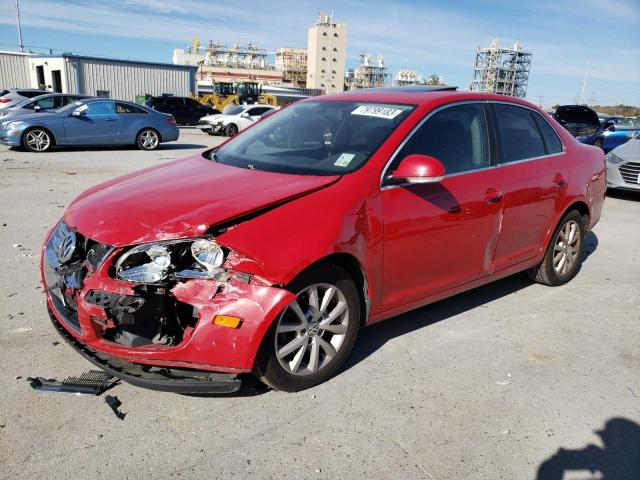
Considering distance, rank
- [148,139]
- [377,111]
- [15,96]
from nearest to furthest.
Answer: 1. [377,111]
2. [148,139]
3. [15,96]

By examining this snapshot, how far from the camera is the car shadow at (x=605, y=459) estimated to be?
2551 millimetres

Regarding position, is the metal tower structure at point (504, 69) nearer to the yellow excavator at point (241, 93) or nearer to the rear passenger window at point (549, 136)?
the yellow excavator at point (241, 93)

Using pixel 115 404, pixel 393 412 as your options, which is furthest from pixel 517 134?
pixel 115 404

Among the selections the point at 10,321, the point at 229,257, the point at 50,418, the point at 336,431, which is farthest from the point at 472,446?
the point at 10,321

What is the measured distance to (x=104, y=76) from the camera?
34.4 m

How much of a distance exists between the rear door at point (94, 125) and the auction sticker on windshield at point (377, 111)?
40.8ft

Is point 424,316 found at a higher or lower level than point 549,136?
lower

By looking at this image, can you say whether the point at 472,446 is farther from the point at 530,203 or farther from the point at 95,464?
the point at 530,203

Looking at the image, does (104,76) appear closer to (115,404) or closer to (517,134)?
(517,134)

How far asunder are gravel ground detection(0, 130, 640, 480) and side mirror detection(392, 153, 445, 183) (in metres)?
1.22

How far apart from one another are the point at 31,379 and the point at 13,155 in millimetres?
12212

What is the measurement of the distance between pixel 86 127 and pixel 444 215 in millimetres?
13191

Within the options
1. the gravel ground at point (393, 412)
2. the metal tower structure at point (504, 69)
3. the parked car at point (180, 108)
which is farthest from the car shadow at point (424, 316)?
the metal tower structure at point (504, 69)

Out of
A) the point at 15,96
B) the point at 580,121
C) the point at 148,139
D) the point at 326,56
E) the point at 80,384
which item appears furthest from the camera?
the point at 326,56
